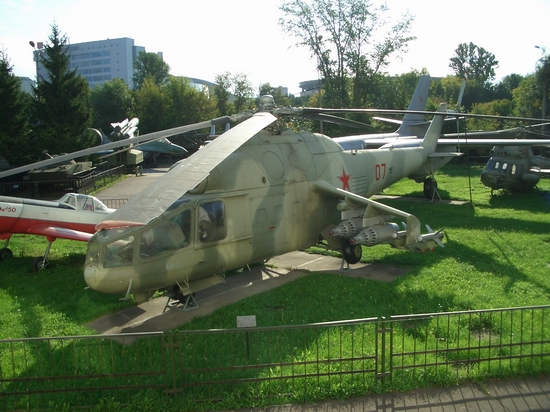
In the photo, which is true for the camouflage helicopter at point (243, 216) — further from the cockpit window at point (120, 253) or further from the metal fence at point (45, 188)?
the metal fence at point (45, 188)

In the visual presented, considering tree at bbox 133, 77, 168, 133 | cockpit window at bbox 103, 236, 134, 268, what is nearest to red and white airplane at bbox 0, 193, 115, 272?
cockpit window at bbox 103, 236, 134, 268

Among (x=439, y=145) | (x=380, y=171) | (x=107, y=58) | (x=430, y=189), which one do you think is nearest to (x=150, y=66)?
(x=107, y=58)

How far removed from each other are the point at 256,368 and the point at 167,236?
3349 millimetres

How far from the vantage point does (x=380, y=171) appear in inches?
588

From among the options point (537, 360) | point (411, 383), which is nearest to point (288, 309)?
point (411, 383)

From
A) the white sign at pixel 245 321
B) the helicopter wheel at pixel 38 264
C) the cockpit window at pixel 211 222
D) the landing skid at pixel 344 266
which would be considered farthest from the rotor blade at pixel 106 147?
the landing skid at pixel 344 266

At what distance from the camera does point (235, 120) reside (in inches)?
436

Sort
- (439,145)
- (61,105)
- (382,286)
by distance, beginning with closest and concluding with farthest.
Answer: (382,286) → (439,145) → (61,105)

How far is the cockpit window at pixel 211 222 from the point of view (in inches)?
365

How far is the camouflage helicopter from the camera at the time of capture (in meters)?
8.03

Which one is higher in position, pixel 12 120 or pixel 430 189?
pixel 12 120

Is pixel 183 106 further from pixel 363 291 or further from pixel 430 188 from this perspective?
pixel 363 291

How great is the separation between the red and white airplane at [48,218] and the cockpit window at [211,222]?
465cm

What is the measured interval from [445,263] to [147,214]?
8.66m
